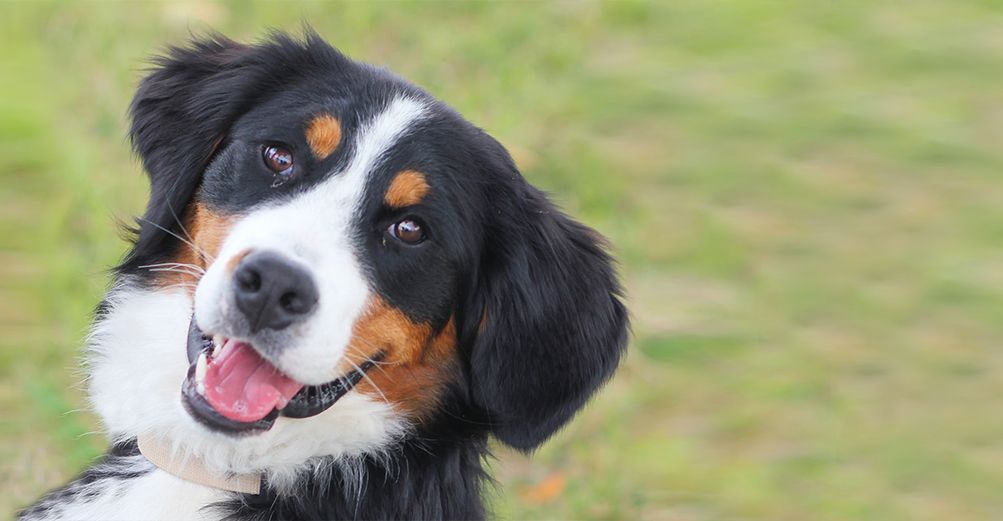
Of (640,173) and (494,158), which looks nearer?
(494,158)

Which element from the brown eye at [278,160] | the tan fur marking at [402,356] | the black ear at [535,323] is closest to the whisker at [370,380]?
the tan fur marking at [402,356]

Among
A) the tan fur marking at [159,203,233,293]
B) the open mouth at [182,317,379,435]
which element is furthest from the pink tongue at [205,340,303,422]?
the tan fur marking at [159,203,233,293]

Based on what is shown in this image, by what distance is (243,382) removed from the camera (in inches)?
130

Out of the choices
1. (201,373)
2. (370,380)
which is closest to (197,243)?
(201,373)

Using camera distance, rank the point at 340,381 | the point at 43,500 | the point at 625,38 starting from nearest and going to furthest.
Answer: the point at 340,381 → the point at 43,500 → the point at 625,38

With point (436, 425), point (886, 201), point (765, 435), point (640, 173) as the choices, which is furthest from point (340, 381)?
point (886, 201)

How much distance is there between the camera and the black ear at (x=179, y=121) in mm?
3723

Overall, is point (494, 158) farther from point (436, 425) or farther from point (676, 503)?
point (676, 503)

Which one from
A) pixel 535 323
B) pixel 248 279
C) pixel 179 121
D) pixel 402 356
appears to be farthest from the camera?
pixel 179 121

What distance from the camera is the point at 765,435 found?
5.68 metres

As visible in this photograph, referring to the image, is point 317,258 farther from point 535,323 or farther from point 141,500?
point 141,500

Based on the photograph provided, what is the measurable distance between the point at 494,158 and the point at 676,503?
222 centimetres

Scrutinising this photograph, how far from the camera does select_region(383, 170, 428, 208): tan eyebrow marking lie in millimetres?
3512

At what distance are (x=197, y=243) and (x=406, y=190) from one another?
671mm
